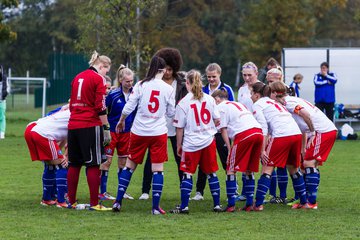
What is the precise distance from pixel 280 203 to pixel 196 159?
1732mm

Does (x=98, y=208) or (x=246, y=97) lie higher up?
(x=246, y=97)

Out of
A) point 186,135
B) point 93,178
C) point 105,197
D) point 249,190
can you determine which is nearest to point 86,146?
point 93,178

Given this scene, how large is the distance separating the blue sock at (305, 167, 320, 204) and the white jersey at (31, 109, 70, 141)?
3.03m

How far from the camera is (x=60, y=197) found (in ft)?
35.3

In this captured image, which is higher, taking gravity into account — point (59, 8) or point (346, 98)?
point (59, 8)

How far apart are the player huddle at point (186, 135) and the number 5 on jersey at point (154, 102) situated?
0.01 meters

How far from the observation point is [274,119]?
10438mm

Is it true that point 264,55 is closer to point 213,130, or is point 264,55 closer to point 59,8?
point 59,8

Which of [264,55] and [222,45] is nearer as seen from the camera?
[264,55]

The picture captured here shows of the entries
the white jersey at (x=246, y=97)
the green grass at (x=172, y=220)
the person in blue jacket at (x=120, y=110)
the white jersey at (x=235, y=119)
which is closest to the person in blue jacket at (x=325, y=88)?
the green grass at (x=172, y=220)

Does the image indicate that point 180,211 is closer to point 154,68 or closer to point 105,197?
point 154,68

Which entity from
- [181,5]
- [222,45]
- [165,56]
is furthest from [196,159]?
[222,45]

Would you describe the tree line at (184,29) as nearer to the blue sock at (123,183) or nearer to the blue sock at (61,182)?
Answer: the blue sock at (61,182)

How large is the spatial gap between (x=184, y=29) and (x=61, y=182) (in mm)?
45313
